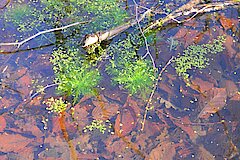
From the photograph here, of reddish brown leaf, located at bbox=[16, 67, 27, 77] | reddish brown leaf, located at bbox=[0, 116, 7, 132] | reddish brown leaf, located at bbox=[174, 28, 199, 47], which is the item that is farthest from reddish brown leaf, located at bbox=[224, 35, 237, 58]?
reddish brown leaf, located at bbox=[0, 116, 7, 132]

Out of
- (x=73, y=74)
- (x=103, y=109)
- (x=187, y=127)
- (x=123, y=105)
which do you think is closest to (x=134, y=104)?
(x=123, y=105)

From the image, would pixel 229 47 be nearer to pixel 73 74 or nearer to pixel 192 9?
pixel 192 9

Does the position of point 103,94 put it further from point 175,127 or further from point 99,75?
point 175,127

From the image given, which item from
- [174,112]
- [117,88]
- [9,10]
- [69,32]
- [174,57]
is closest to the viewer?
[174,112]

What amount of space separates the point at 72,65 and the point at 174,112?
690 mm

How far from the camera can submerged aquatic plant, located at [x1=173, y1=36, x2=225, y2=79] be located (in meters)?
2.35

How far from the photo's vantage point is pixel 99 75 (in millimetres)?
2332

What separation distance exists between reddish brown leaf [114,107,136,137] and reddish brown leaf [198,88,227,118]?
0.36m

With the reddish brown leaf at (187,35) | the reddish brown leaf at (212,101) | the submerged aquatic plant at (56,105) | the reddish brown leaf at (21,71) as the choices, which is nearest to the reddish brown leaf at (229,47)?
the reddish brown leaf at (187,35)

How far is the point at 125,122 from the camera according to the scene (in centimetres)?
210

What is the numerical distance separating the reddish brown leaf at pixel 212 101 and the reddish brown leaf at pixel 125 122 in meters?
0.36

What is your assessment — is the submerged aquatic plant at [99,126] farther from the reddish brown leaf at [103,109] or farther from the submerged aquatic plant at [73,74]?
the submerged aquatic plant at [73,74]

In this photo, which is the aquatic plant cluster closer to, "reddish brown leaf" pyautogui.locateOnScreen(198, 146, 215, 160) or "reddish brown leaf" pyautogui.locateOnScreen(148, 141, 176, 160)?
"reddish brown leaf" pyautogui.locateOnScreen(148, 141, 176, 160)

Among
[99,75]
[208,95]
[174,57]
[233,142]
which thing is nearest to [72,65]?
[99,75]
